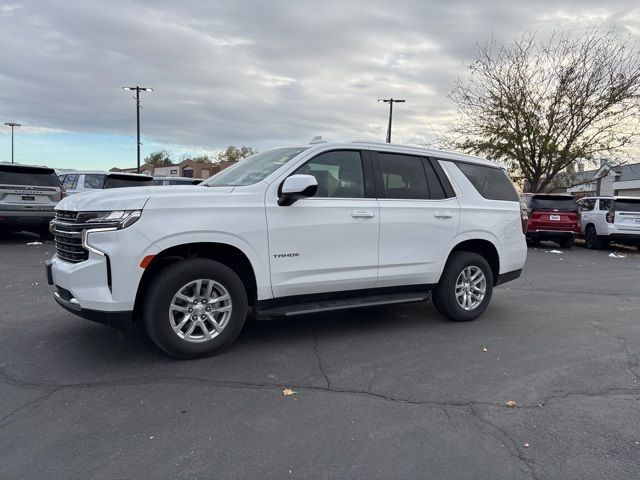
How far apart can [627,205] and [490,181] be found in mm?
10873

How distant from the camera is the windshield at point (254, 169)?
484 cm

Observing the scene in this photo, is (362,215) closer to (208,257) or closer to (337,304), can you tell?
(337,304)

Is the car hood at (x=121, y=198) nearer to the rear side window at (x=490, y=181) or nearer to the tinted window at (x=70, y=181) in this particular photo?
the rear side window at (x=490, y=181)

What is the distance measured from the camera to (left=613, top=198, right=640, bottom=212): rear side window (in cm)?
1472

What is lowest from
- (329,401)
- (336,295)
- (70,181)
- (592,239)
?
(329,401)

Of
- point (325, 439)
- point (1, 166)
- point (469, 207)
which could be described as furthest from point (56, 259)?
point (1, 166)

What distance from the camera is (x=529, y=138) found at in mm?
23328

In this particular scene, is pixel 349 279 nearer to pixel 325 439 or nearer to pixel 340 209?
pixel 340 209

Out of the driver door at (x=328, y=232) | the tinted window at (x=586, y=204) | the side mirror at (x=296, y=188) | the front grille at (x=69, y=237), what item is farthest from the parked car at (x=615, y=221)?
the front grille at (x=69, y=237)

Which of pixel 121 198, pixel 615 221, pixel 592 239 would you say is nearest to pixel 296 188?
pixel 121 198

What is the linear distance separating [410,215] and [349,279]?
0.98m

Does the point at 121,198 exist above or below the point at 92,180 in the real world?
below

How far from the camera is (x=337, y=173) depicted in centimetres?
506

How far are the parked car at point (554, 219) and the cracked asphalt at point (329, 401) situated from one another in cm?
1011
